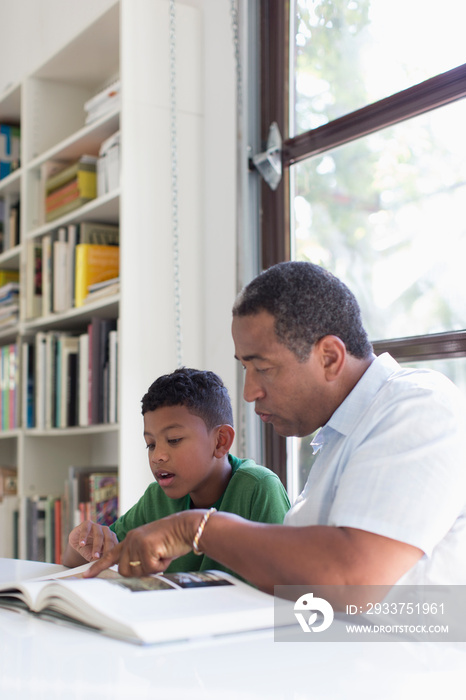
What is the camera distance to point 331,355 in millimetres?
1170

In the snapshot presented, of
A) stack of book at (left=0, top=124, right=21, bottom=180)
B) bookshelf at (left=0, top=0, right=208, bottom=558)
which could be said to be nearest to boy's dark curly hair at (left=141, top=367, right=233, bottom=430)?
bookshelf at (left=0, top=0, right=208, bottom=558)

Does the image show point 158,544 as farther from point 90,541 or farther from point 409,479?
point 90,541

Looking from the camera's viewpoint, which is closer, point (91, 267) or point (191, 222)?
point (191, 222)

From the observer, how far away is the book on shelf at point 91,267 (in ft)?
9.11

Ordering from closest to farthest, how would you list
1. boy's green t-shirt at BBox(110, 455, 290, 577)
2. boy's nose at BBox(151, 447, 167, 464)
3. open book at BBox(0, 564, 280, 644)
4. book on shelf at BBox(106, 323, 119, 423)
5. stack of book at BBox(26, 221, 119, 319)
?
open book at BBox(0, 564, 280, 644), boy's green t-shirt at BBox(110, 455, 290, 577), boy's nose at BBox(151, 447, 167, 464), book on shelf at BBox(106, 323, 119, 423), stack of book at BBox(26, 221, 119, 319)

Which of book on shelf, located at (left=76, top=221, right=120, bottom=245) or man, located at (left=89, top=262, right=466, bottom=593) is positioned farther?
book on shelf, located at (left=76, top=221, right=120, bottom=245)

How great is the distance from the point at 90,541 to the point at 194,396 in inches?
12.9

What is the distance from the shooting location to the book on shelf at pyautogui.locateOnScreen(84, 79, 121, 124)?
8.54ft

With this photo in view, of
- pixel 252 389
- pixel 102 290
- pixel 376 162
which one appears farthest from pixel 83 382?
pixel 252 389

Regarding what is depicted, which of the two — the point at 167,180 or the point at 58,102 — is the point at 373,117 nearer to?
the point at 167,180

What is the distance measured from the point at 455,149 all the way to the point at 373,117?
12.3 inches

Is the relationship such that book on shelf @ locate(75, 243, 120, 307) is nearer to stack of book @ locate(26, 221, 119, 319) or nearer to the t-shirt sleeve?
stack of book @ locate(26, 221, 119, 319)

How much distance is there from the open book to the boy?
0.37 m

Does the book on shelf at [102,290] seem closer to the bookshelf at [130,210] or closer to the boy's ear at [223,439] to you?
the bookshelf at [130,210]
